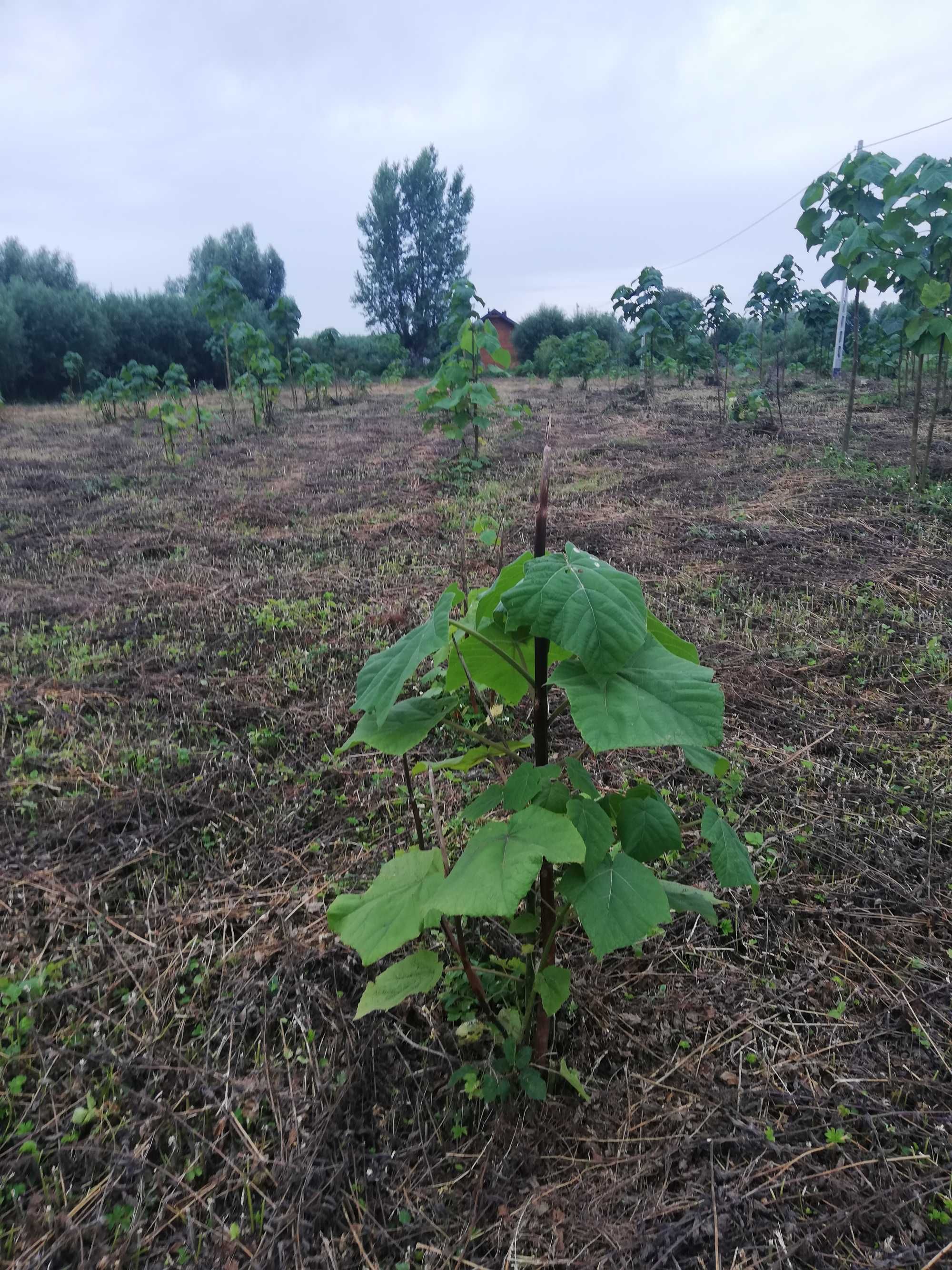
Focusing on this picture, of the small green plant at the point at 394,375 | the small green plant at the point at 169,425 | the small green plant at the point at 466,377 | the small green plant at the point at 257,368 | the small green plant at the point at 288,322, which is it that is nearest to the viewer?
the small green plant at the point at 466,377

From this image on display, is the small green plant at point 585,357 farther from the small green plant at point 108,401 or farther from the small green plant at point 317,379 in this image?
the small green plant at point 108,401

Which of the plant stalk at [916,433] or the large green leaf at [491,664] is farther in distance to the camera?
the plant stalk at [916,433]

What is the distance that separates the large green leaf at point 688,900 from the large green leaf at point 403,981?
1.56ft

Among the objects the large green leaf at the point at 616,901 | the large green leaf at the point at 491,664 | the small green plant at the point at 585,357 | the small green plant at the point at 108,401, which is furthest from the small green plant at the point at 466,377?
the small green plant at the point at 108,401

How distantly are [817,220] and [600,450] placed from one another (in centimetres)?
327

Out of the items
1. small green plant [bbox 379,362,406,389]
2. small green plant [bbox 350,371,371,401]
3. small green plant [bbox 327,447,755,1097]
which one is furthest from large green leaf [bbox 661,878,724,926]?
small green plant [bbox 379,362,406,389]

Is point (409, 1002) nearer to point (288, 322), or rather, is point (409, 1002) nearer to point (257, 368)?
point (257, 368)

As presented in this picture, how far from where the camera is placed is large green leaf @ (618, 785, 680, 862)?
1.30 metres

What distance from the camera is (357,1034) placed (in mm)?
1680

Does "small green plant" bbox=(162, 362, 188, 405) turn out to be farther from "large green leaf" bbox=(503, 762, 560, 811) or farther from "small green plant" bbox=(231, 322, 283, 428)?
"large green leaf" bbox=(503, 762, 560, 811)

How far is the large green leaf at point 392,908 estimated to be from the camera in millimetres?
1177

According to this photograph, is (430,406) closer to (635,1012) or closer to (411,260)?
(635,1012)

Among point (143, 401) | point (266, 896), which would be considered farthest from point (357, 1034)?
point (143, 401)

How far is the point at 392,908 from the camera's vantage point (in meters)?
1.25
